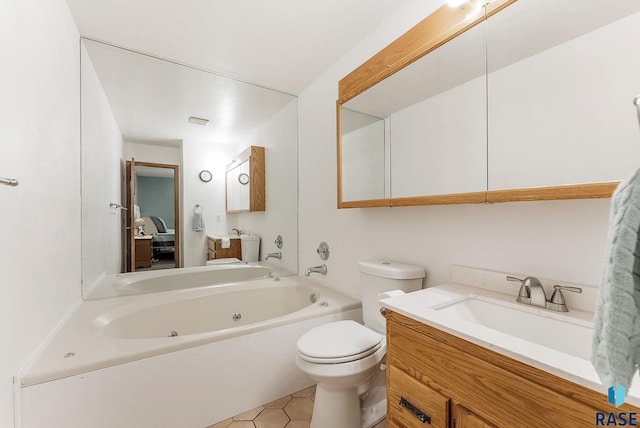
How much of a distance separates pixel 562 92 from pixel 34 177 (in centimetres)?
208

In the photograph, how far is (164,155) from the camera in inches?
92.4

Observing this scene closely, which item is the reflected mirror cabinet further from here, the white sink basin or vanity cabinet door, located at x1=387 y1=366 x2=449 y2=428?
vanity cabinet door, located at x1=387 y1=366 x2=449 y2=428

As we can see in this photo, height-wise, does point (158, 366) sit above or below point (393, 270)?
below

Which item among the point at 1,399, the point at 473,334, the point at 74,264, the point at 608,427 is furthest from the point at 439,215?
the point at 74,264

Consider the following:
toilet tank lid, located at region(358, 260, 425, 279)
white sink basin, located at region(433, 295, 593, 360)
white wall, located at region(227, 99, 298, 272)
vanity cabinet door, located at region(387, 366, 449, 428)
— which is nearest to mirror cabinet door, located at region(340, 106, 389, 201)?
toilet tank lid, located at region(358, 260, 425, 279)

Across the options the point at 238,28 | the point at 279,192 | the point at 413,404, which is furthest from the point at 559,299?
the point at 279,192

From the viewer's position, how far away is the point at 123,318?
1.74 metres

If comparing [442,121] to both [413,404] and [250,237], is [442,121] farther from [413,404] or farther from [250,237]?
[250,237]

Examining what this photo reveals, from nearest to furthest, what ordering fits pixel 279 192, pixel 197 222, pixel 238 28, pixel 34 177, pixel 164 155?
pixel 34 177 < pixel 238 28 < pixel 164 155 < pixel 197 222 < pixel 279 192

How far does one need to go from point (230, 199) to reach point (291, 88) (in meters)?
1.25

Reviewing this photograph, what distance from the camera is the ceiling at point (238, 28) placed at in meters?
1.54

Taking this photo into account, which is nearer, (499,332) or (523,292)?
(499,332)

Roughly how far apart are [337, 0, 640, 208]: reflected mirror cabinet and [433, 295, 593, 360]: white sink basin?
40 centimetres

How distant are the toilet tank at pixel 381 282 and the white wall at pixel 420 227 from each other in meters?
0.09
